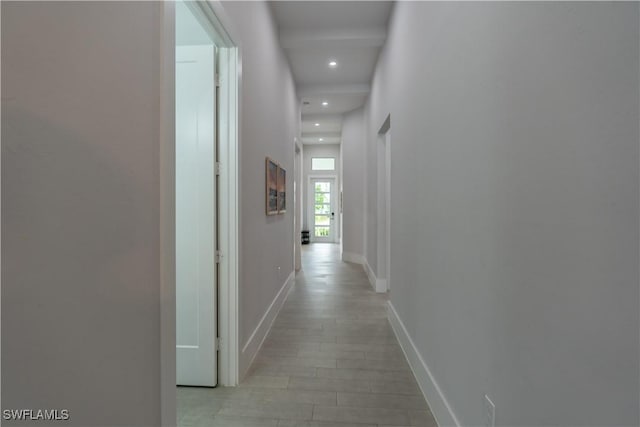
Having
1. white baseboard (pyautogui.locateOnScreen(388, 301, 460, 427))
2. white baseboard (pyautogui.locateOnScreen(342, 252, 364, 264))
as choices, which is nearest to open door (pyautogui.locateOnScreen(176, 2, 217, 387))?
white baseboard (pyautogui.locateOnScreen(388, 301, 460, 427))

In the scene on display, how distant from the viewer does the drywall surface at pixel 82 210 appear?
2.29 ft

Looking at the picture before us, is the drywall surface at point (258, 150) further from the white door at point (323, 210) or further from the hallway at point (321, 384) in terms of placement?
the white door at point (323, 210)

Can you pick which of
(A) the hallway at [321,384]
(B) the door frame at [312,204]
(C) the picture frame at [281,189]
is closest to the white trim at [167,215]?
(A) the hallway at [321,384]

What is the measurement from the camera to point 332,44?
3943 mm

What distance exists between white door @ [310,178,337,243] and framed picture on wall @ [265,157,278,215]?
679cm

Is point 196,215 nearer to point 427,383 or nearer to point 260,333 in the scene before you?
point 260,333

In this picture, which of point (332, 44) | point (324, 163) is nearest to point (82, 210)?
point (332, 44)

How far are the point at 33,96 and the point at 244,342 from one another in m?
2.04

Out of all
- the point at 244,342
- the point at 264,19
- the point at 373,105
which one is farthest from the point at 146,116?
the point at 373,105

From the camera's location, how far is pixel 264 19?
10.1ft

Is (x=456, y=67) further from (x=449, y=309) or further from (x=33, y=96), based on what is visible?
(x=33, y=96)

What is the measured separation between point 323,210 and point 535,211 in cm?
953

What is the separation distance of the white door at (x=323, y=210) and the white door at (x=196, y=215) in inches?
320

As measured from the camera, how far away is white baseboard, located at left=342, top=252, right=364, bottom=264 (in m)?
6.78
